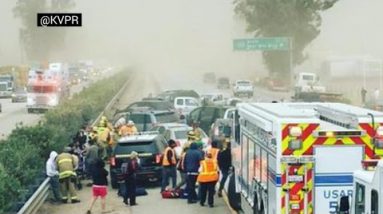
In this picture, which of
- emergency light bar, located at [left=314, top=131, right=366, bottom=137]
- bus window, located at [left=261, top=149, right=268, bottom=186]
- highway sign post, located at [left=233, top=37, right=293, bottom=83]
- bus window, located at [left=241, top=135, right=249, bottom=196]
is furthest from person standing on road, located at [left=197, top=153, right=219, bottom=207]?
highway sign post, located at [left=233, top=37, right=293, bottom=83]

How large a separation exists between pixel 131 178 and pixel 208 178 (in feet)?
5.55

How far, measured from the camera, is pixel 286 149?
41.8 ft

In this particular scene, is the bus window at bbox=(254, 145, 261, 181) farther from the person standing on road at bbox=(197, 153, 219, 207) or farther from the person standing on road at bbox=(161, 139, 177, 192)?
the person standing on road at bbox=(161, 139, 177, 192)

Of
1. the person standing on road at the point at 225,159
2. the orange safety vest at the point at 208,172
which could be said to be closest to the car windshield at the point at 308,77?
the person standing on road at the point at 225,159

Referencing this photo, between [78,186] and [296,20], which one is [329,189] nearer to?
[78,186]

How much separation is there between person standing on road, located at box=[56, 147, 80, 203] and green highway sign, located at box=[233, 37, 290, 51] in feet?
214

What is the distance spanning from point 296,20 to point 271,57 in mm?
4785

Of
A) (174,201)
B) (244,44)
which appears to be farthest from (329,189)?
(244,44)

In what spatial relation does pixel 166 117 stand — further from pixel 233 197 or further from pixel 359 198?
pixel 359 198

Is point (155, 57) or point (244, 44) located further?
point (155, 57)

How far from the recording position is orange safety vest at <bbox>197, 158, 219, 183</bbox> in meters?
19.2

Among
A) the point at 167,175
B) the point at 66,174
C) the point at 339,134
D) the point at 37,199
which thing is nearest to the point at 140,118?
the point at 167,175

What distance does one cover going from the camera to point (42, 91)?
59.5 metres

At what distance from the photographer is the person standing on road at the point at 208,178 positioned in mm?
19156
